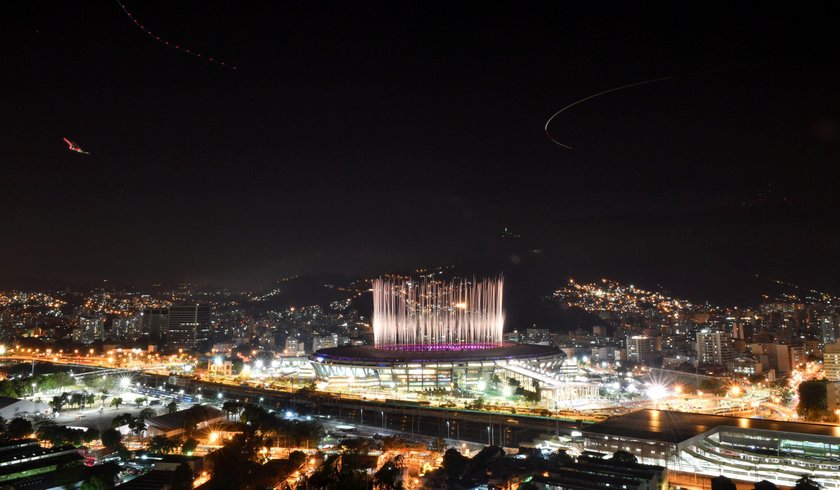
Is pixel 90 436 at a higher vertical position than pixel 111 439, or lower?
lower

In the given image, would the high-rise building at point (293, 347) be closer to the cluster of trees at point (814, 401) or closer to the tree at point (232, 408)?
the tree at point (232, 408)

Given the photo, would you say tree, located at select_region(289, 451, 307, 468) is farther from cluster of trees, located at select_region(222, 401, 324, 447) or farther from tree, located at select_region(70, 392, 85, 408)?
tree, located at select_region(70, 392, 85, 408)

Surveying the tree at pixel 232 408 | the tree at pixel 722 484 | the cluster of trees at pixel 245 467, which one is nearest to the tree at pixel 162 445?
the cluster of trees at pixel 245 467

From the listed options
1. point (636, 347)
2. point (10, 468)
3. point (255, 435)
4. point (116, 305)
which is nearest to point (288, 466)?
point (255, 435)

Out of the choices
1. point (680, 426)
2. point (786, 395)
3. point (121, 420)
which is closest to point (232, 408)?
point (121, 420)

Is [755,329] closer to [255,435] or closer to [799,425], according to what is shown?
[799,425]

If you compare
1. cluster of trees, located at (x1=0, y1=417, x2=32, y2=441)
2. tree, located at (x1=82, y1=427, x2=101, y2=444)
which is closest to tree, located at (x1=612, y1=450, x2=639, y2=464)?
tree, located at (x1=82, y1=427, x2=101, y2=444)

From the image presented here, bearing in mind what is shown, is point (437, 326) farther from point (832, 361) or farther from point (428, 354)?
point (832, 361)
